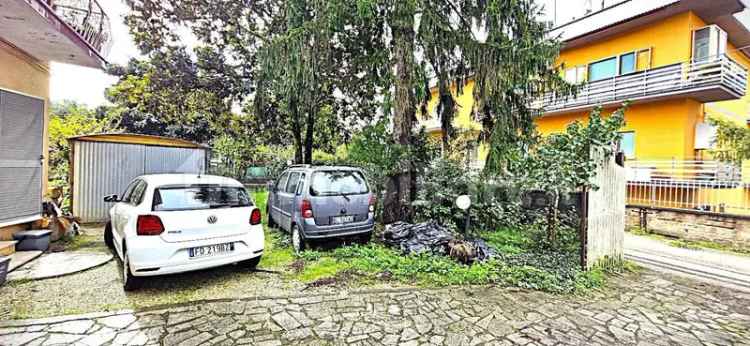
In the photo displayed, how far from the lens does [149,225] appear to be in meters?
4.00

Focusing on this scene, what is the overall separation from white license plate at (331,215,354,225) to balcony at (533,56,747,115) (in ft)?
24.7

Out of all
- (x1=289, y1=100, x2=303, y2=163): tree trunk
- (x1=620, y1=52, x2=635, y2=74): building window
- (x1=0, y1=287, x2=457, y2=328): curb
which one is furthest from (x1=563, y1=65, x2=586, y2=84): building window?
(x1=0, y1=287, x2=457, y2=328): curb

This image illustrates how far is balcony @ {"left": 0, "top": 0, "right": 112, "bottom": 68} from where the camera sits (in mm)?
4605

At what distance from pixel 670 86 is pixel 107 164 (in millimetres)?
17636

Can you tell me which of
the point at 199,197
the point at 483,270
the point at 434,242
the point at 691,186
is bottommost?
the point at 483,270

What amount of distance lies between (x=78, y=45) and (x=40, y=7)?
1464mm

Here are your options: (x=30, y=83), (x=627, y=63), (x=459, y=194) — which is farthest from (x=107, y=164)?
(x=627, y=63)

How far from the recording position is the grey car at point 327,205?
19.6ft

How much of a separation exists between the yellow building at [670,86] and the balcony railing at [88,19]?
8.96m

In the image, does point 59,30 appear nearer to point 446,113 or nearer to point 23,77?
point 23,77

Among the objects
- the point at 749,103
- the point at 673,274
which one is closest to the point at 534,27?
the point at 673,274

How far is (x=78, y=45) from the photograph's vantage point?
230 inches

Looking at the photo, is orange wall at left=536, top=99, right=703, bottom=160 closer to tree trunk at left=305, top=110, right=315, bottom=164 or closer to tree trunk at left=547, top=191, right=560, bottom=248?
tree trunk at left=547, top=191, right=560, bottom=248

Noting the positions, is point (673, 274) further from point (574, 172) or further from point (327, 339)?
point (327, 339)
